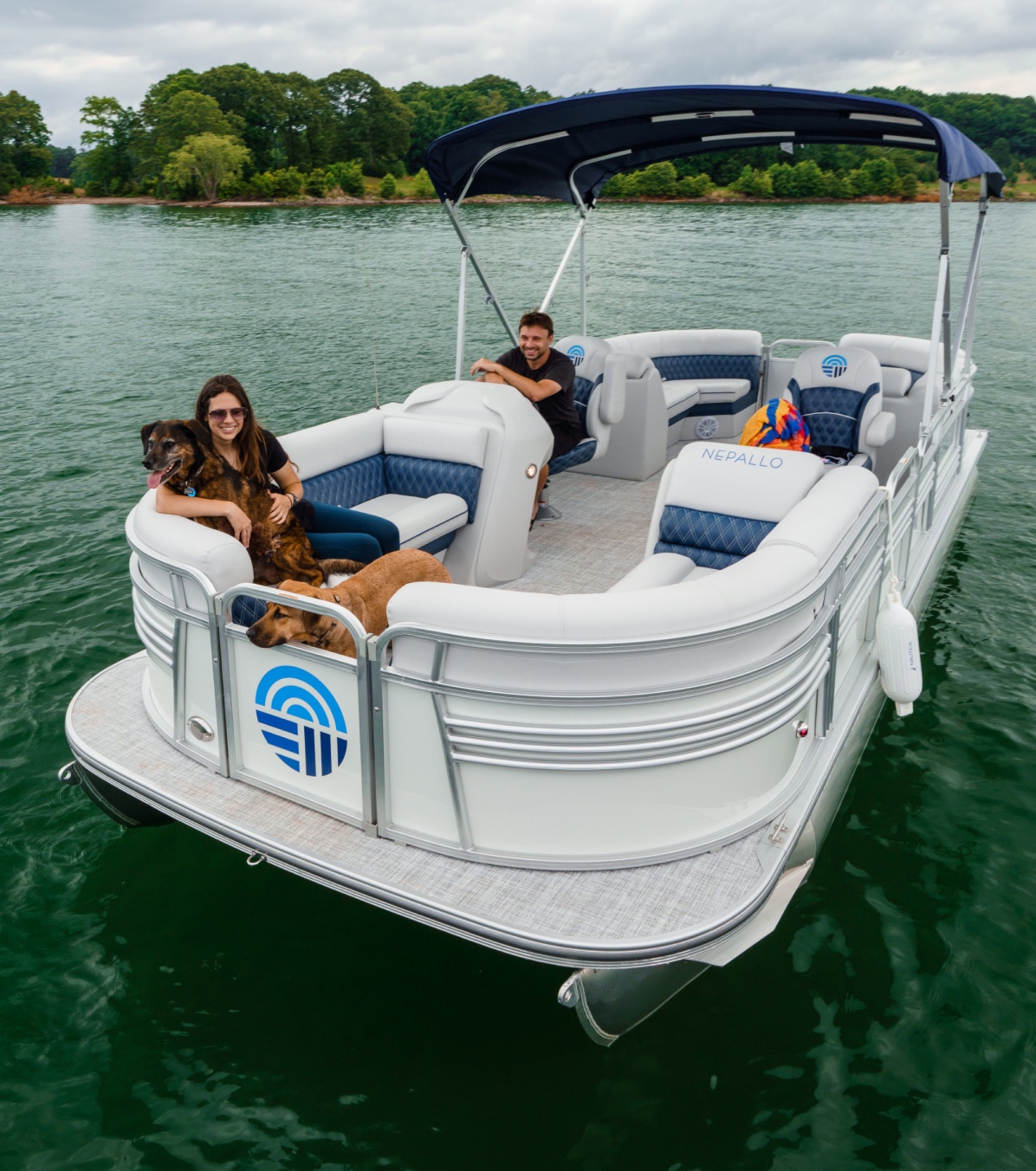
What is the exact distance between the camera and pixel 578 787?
278 cm

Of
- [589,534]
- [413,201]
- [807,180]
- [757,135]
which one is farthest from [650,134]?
[413,201]

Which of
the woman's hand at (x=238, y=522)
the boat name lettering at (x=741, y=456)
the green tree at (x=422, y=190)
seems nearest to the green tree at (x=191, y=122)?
the green tree at (x=422, y=190)

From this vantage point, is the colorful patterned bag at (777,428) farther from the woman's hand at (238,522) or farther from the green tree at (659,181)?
the green tree at (659,181)

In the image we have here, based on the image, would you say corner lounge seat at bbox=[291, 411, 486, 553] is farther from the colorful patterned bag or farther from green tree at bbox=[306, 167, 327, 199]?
green tree at bbox=[306, 167, 327, 199]

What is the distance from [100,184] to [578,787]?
2811 inches

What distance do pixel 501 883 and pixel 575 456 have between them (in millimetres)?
3549

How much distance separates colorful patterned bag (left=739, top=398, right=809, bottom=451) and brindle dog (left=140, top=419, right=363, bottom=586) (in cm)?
247

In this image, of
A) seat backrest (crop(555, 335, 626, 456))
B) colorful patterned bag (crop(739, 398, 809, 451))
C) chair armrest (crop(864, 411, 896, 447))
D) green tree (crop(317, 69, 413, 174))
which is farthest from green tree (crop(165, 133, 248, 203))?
colorful patterned bag (crop(739, 398, 809, 451))

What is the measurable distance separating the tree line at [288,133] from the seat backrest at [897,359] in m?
33.7

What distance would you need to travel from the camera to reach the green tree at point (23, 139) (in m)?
67.3

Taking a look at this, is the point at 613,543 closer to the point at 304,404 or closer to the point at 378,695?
the point at 378,695

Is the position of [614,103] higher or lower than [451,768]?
higher

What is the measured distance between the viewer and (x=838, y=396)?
607 cm

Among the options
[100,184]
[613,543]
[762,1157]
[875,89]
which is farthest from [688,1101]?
[100,184]
